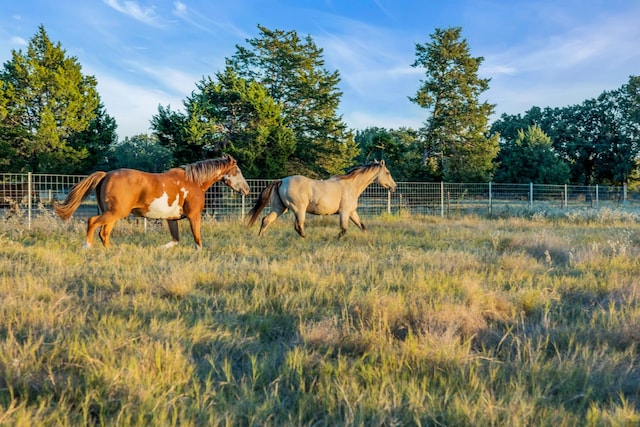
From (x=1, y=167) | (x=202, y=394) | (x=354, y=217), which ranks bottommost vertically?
(x=202, y=394)

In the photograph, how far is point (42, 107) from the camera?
20.9 meters

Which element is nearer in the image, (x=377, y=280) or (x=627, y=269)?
(x=377, y=280)

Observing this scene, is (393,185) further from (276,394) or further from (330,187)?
(276,394)

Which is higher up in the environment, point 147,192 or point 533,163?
point 533,163

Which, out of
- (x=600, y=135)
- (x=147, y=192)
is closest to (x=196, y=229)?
(x=147, y=192)

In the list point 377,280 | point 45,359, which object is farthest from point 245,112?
point 45,359

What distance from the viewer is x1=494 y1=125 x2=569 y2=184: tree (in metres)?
35.0

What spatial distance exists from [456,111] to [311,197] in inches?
720

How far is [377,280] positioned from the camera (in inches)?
160

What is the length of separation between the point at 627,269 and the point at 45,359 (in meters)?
5.85

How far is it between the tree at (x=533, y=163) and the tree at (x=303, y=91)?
18797 mm

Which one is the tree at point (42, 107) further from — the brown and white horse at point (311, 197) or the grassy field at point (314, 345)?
the grassy field at point (314, 345)

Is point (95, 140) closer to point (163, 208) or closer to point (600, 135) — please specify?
Result: point (163, 208)

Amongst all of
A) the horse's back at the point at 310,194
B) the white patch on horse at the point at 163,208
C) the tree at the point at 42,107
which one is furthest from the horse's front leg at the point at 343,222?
the tree at the point at 42,107
